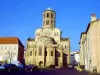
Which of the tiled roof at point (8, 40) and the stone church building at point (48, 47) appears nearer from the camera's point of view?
the stone church building at point (48, 47)

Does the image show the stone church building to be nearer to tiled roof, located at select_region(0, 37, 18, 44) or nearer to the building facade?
the building facade

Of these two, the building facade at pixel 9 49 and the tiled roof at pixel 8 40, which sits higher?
the tiled roof at pixel 8 40

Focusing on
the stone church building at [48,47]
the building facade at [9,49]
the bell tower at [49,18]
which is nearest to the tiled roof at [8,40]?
the building facade at [9,49]

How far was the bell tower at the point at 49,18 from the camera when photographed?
107188 mm

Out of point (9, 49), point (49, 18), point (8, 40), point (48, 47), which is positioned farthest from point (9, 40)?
point (49, 18)

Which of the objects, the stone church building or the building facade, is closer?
the stone church building

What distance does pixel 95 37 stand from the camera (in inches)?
1672

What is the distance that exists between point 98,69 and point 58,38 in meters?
69.3

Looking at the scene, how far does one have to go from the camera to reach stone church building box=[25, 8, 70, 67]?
3661 inches

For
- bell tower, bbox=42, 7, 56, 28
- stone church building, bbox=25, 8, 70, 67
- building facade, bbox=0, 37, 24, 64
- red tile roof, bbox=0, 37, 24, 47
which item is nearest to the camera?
stone church building, bbox=25, 8, 70, 67

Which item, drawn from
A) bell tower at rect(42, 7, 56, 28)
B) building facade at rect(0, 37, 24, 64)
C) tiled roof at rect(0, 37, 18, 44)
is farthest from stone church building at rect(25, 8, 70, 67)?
tiled roof at rect(0, 37, 18, 44)

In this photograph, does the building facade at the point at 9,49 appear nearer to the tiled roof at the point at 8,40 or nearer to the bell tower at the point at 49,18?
the tiled roof at the point at 8,40

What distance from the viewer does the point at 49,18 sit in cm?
10706

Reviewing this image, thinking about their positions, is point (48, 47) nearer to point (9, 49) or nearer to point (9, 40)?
point (9, 49)
